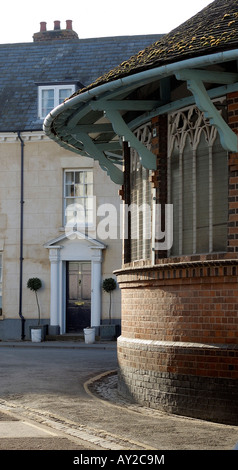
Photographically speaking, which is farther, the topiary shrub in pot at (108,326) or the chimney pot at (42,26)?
the chimney pot at (42,26)

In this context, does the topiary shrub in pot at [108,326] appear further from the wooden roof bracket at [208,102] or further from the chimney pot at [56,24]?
the wooden roof bracket at [208,102]

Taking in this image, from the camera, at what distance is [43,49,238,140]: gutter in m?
9.66

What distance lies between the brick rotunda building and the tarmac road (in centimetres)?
53

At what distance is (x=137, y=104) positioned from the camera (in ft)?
39.4

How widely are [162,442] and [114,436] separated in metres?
0.59

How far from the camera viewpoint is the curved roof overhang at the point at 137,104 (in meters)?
10.3

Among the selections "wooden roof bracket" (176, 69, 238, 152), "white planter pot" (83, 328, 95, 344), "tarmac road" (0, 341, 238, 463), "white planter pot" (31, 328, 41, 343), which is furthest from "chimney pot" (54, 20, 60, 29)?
"wooden roof bracket" (176, 69, 238, 152)

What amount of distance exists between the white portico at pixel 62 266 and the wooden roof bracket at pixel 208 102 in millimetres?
17561

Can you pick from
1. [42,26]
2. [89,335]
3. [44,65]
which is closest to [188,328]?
[89,335]

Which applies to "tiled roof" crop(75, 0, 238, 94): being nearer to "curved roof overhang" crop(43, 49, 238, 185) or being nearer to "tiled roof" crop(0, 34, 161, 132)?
"curved roof overhang" crop(43, 49, 238, 185)

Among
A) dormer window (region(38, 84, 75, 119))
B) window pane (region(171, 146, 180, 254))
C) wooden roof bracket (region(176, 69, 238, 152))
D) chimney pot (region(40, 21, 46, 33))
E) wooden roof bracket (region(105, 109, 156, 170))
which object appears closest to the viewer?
wooden roof bracket (region(176, 69, 238, 152))

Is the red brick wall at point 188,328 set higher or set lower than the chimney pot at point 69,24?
lower

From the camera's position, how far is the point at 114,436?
29.0 ft

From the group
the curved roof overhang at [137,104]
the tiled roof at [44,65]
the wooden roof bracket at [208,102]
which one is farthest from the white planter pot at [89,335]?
the wooden roof bracket at [208,102]
